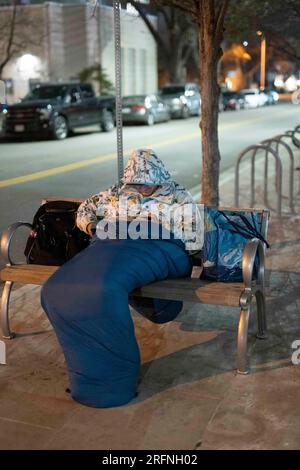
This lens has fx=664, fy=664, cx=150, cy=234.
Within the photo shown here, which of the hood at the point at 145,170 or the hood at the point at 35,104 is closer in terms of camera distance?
the hood at the point at 145,170

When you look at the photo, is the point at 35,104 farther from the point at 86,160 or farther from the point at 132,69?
the point at 132,69

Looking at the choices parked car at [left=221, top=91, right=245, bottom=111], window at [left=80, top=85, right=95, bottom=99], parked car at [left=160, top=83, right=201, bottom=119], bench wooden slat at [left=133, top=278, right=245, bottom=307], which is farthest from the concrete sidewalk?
parked car at [left=221, top=91, right=245, bottom=111]

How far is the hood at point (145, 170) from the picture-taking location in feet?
15.4

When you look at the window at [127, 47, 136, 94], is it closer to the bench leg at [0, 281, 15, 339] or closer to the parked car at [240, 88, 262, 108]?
the parked car at [240, 88, 262, 108]

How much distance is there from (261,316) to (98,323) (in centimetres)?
157

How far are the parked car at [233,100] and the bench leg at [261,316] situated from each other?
39.0m

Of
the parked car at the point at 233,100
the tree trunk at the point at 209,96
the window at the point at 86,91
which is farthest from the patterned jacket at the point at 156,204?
the parked car at the point at 233,100

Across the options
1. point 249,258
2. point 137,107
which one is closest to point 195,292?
point 249,258

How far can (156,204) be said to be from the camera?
4.66 m

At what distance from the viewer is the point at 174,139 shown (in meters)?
21.3

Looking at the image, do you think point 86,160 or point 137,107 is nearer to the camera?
point 86,160

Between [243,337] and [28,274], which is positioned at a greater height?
[28,274]

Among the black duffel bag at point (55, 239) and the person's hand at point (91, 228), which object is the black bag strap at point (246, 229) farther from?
the black duffel bag at point (55, 239)
